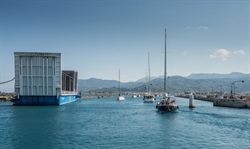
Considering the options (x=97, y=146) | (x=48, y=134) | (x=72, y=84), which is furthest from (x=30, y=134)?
(x=72, y=84)

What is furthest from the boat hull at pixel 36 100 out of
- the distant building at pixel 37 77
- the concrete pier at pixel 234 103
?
the concrete pier at pixel 234 103

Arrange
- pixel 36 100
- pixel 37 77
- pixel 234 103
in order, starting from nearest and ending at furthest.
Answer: pixel 234 103, pixel 37 77, pixel 36 100

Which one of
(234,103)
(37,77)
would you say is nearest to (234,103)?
(234,103)

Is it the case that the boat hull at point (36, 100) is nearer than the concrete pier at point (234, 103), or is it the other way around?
the concrete pier at point (234, 103)

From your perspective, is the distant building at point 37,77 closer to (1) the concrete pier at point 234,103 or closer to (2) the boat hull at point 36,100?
(2) the boat hull at point 36,100

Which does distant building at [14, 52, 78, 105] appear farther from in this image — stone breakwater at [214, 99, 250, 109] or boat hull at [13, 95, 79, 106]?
stone breakwater at [214, 99, 250, 109]

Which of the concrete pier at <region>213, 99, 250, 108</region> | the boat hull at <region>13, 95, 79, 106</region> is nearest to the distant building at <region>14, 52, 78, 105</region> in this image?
the boat hull at <region>13, 95, 79, 106</region>

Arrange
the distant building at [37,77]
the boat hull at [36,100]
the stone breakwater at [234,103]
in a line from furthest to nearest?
1. the boat hull at [36,100]
2. the distant building at [37,77]
3. the stone breakwater at [234,103]

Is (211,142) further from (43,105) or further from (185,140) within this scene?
(43,105)

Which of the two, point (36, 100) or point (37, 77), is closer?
point (37, 77)

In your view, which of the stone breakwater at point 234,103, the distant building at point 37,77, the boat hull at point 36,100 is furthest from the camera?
the boat hull at point 36,100

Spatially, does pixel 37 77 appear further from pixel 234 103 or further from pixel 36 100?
pixel 234 103

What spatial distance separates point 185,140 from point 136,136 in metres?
6.52

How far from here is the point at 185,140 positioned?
32.9 meters
